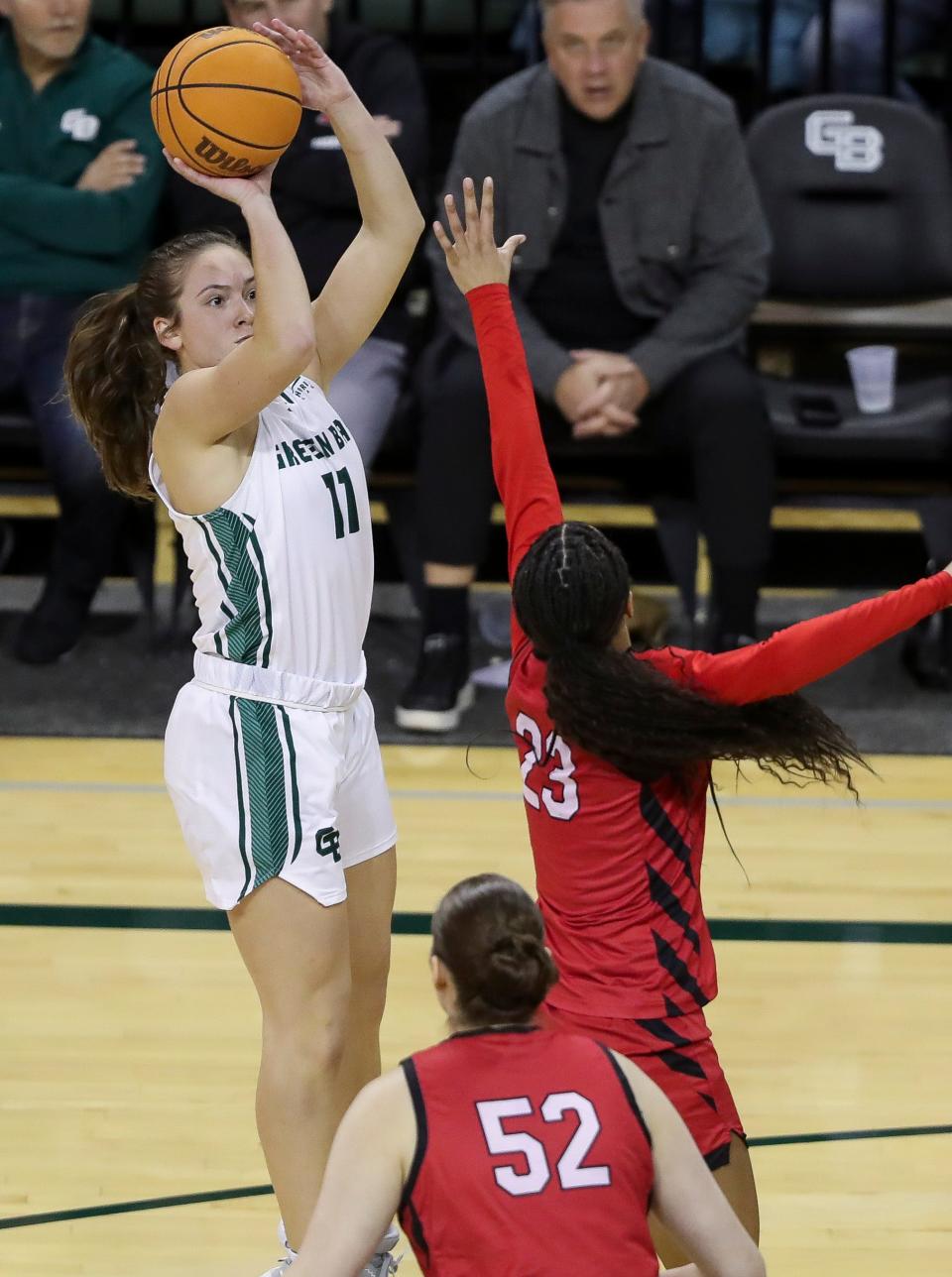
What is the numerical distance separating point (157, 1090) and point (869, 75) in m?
5.23

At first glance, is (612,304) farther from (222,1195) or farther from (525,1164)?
(525,1164)

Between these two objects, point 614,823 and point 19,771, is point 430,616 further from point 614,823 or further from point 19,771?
point 614,823

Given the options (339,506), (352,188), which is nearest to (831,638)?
(339,506)

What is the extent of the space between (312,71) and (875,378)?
3523mm

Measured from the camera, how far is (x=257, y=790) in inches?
119

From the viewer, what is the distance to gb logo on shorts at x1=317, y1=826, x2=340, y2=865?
3.03 m

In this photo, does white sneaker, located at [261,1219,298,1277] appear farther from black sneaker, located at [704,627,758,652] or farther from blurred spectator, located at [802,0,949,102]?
blurred spectator, located at [802,0,949,102]

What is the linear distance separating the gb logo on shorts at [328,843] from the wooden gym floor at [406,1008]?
71 centimetres

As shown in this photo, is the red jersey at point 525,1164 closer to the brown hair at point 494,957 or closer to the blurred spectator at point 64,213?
the brown hair at point 494,957

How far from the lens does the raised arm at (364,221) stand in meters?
3.35

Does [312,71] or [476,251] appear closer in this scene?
[476,251]

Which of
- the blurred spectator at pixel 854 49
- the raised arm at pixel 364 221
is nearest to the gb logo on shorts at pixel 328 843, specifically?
the raised arm at pixel 364 221

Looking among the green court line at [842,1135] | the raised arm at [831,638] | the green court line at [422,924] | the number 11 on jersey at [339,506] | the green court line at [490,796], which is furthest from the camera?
the green court line at [490,796]

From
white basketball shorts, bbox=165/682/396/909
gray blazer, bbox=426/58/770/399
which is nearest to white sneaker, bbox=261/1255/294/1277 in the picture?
white basketball shorts, bbox=165/682/396/909
